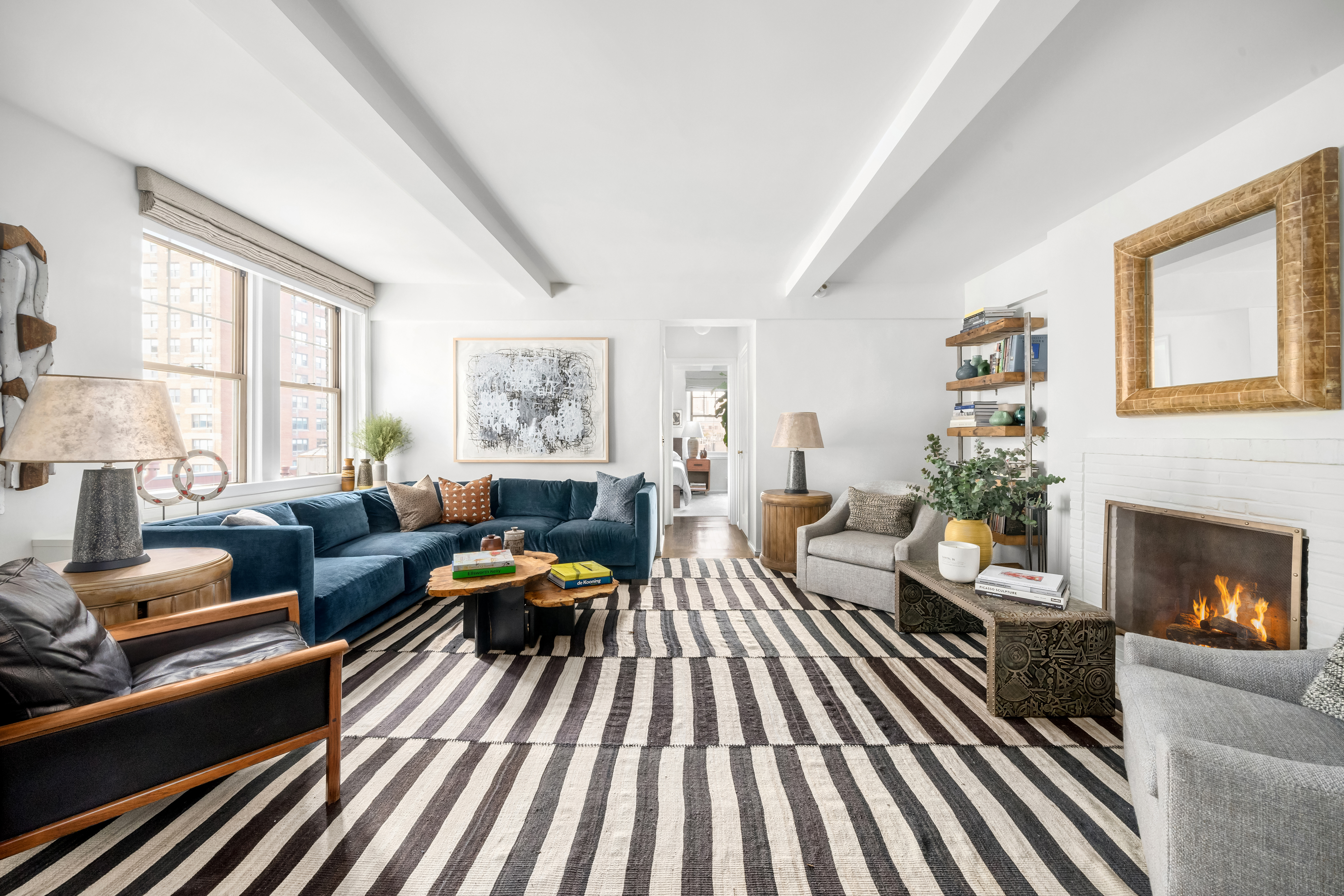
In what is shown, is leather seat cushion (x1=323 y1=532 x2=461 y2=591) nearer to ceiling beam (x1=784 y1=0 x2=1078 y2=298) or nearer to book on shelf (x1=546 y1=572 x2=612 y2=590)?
book on shelf (x1=546 y1=572 x2=612 y2=590)

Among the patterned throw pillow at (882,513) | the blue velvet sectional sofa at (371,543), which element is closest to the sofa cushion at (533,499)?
the blue velvet sectional sofa at (371,543)

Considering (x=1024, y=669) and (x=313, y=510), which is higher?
(x=313, y=510)

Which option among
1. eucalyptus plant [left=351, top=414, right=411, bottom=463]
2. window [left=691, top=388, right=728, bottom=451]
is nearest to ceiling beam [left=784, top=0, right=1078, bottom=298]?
eucalyptus plant [left=351, top=414, right=411, bottom=463]

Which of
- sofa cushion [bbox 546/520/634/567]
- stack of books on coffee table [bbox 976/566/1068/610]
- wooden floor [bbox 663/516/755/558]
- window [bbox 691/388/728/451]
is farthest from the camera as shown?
window [bbox 691/388/728/451]

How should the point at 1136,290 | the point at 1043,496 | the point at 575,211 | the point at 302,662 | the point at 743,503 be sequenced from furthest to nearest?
the point at 743,503 → the point at 1043,496 → the point at 575,211 → the point at 1136,290 → the point at 302,662

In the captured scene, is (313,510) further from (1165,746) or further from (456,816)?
(1165,746)

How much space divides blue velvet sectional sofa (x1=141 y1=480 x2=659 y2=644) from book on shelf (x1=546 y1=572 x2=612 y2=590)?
100 cm

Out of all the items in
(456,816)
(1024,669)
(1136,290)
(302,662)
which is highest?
(1136,290)

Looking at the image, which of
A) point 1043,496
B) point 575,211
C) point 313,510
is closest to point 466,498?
point 313,510

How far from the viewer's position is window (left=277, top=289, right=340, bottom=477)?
14.2 ft

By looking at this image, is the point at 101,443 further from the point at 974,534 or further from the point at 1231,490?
the point at 1231,490

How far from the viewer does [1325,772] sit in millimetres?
1050

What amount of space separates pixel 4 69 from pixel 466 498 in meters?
3.17

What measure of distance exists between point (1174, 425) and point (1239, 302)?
0.62m
